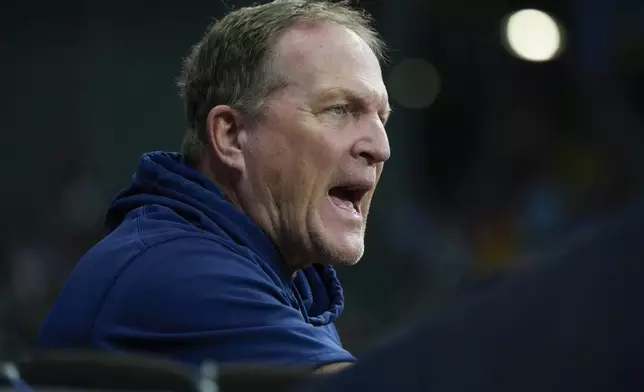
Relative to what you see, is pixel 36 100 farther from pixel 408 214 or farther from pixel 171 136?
pixel 408 214

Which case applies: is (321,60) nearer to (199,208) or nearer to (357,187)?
(357,187)

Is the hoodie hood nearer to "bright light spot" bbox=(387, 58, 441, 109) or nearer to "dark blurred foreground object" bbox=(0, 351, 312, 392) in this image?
"dark blurred foreground object" bbox=(0, 351, 312, 392)

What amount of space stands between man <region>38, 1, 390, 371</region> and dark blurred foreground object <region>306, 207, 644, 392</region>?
124 cm

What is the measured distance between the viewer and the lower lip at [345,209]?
2189mm

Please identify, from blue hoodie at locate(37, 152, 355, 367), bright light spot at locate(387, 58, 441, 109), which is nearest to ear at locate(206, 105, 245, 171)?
blue hoodie at locate(37, 152, 355, 367)

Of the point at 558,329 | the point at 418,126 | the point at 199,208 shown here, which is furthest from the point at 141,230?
the point at 418,126

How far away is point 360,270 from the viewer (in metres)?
6.03

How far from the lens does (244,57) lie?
217cm

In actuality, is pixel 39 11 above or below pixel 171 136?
above

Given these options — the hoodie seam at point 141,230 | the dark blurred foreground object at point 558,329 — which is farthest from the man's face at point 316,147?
the dark blurred foreground object at point 558,329

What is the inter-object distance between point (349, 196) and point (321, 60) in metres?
0.30

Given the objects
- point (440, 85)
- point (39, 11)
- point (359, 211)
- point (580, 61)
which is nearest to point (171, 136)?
point (39, 11)

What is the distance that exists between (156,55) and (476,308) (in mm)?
6499

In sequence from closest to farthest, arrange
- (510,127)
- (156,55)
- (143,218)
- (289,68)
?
(143,218) < (289,68) < (510,127) < (156,55)
